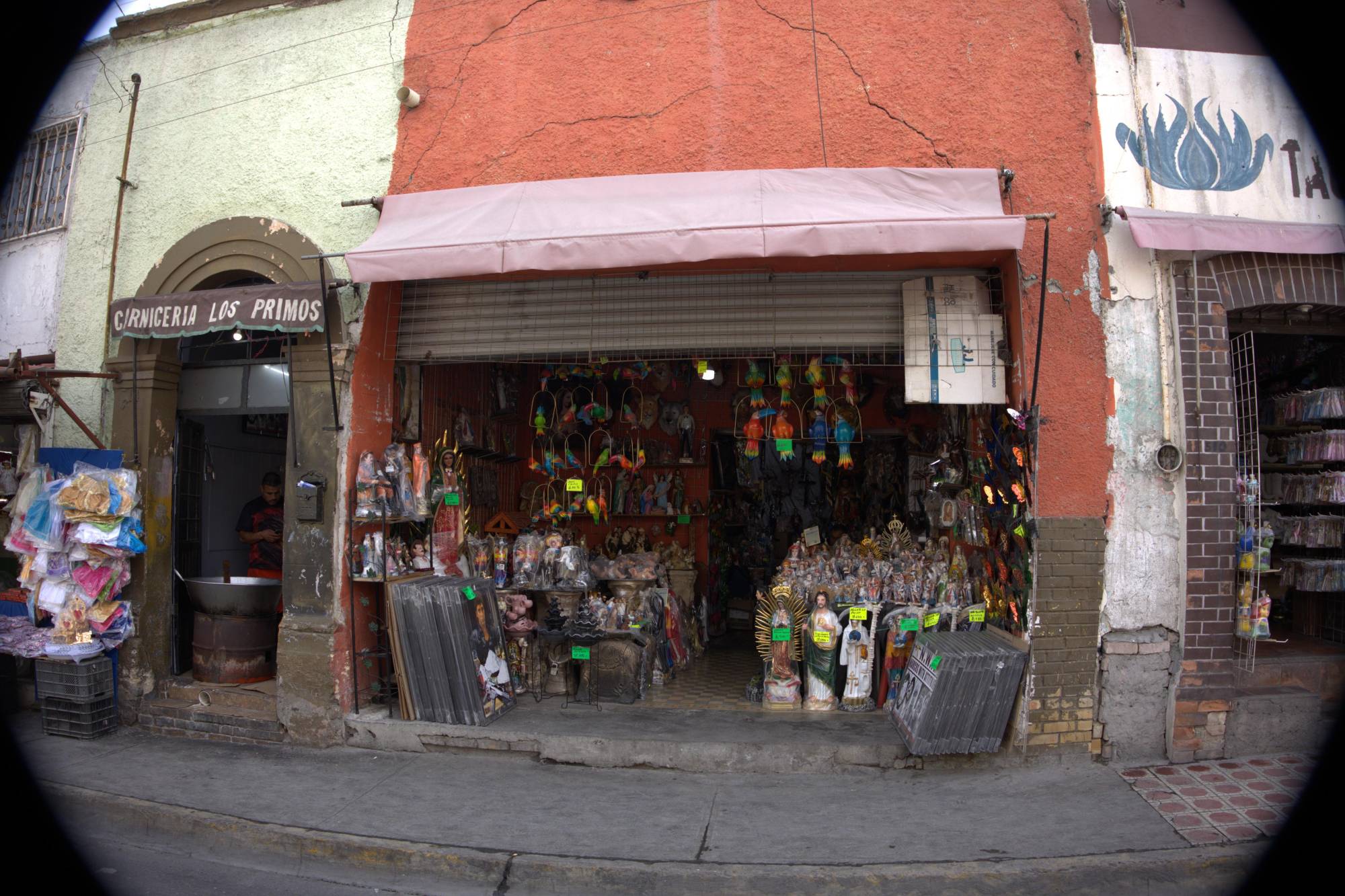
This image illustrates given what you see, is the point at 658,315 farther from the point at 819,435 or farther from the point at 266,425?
the point at 266,425

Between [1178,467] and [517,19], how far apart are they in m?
6.03

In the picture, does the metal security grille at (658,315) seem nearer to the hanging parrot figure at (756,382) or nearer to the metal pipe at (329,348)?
the hanging parrot figure at (756,382)

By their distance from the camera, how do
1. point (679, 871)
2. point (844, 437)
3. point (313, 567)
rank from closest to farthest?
1. point (679, 871)
2. point (313, 567)
3. point (844, 437)

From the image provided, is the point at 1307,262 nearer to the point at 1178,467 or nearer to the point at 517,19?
the point at 1178,467

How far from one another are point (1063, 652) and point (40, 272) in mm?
9642

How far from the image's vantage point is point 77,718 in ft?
20.9

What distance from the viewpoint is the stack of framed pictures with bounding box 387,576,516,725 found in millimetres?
5930

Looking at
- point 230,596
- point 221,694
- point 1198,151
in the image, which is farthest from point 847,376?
point 221,694

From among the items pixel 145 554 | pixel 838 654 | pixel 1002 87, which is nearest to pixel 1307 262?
pixel 1002 87

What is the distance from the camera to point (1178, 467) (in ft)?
17.3

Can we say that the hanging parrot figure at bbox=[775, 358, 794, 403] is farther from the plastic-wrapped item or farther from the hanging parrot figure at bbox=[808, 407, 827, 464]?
the plastic-wrapped item

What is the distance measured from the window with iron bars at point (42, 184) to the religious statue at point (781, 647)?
768cm

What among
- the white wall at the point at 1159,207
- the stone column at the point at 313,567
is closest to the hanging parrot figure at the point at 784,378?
the white wall at the point at 1159,207

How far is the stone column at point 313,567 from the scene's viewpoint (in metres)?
6.07
